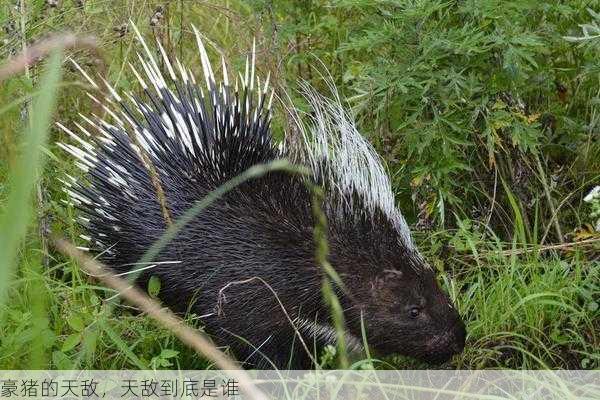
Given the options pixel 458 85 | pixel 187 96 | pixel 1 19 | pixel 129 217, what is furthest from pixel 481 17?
pixel 1 19

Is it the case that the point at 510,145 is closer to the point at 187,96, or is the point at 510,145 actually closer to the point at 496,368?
the point at 496,368

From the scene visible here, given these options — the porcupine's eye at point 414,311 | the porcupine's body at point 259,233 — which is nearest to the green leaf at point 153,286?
the porcupine's body at point 259,233

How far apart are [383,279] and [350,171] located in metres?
0.35

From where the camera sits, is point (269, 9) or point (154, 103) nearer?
point (154, 103)

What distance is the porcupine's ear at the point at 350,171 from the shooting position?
257 centimetres

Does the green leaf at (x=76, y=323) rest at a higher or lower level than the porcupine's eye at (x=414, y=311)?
higher

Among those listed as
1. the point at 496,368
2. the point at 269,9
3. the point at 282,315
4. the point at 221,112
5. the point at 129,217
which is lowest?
the point at 496,368

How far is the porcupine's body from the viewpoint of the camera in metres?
2.52

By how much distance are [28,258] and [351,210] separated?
1026 mm

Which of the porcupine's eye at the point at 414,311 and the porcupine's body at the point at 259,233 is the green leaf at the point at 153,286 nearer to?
Result: the porcupine's body at the point at 259,233

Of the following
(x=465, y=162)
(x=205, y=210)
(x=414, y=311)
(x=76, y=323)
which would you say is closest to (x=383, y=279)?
(x=414, y=311)

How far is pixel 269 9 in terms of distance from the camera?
3229 mm

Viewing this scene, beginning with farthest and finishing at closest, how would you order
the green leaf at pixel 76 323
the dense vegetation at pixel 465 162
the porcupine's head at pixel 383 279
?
1. the dense vegetation at pixel 465 162
2. the porcupine's head at pixel 383 279
3. the green leaf at pixel 76 323

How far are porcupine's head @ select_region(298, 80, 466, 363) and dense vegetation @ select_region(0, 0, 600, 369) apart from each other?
161mm
